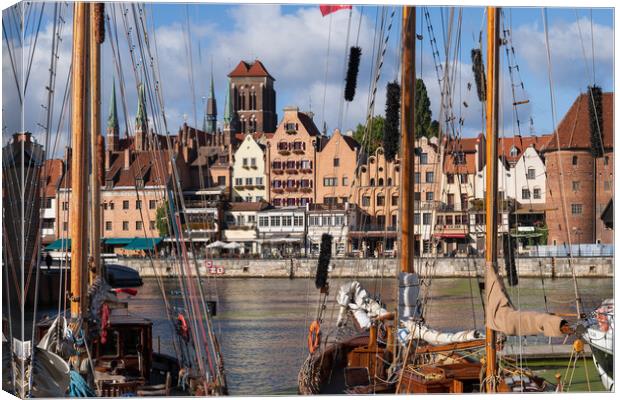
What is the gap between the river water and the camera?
65.9 ft

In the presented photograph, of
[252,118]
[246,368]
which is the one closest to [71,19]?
[246,368]

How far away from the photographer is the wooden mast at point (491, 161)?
410 inches

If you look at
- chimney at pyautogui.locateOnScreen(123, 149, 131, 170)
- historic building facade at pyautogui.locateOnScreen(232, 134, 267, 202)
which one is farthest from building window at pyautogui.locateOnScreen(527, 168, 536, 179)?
chimney at pyautogui.locateOnScreen(123, 149, 131, 170)

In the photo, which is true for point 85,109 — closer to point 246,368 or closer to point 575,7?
point 575,7

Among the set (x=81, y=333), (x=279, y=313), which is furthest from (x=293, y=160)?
(x=81, y=333)

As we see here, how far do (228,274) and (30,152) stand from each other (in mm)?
43052

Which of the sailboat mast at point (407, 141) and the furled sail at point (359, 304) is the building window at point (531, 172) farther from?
the sailboat mast at point (407, 141)

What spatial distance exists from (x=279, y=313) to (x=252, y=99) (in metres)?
34.9

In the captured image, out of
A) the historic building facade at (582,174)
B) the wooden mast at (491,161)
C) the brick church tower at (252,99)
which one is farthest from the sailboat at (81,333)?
the brick church tower at (252,99)

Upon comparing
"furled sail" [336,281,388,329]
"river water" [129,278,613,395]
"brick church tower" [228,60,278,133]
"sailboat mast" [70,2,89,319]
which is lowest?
"river water" [129,278,613,395]

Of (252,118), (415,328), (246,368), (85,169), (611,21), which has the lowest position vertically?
(246,368)

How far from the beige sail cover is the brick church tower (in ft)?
152

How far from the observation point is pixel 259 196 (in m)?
56.1

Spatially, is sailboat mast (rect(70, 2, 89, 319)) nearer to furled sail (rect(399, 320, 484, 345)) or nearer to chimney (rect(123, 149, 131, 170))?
furled sail (rect(399, 320, 484, 345))
